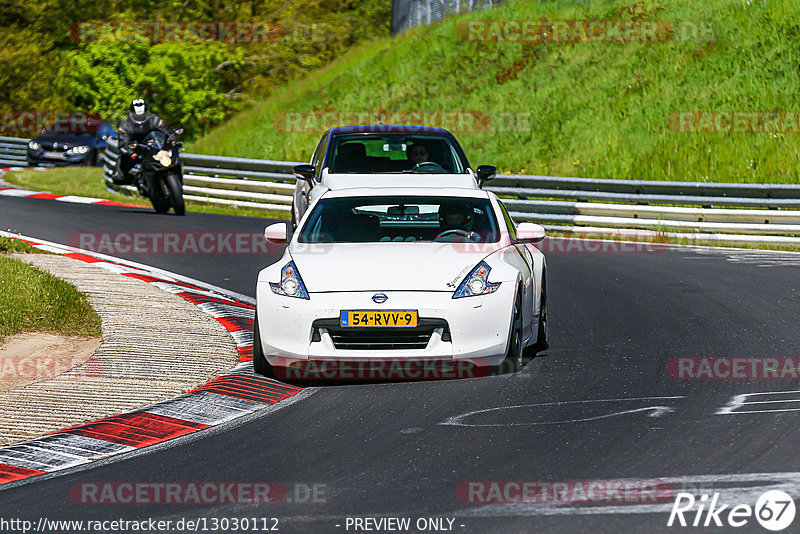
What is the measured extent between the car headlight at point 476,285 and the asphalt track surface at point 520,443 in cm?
63

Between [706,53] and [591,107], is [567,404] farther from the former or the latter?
[706,53]

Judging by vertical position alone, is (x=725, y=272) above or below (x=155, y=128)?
below

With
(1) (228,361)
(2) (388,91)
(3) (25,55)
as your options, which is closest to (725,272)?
(1) (228,361)

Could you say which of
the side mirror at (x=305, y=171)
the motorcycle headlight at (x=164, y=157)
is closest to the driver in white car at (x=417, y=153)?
the side mirror at (x=305, y=171)

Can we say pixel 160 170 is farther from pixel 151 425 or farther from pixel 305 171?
pixel 151 425

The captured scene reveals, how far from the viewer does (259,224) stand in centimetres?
2062

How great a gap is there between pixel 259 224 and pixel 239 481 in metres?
14.5

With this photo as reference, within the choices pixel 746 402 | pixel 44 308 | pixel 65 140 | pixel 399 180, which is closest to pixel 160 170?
pixel 399 180

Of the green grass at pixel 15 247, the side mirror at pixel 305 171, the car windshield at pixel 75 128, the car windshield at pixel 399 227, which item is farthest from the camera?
the car windshield at pixel 75 128

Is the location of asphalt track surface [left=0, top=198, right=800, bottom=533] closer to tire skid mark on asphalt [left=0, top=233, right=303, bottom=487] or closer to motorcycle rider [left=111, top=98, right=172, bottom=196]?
tire skid mark on asphalt [left=0, top=233, right=303, bottom=487]

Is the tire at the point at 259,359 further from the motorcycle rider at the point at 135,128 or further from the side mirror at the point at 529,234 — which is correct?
the motorcycle rider at the point at 135,128

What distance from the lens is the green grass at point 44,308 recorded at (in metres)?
10.8

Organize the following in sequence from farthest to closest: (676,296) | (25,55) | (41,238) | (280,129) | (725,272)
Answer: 1. (25,55)
2. (280,129)
3. (41,238)
4. (725,272)
5. (676,296)

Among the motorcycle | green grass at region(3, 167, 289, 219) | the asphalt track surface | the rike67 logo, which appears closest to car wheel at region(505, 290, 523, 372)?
the asphalt track surface
